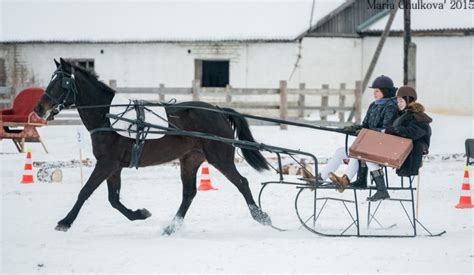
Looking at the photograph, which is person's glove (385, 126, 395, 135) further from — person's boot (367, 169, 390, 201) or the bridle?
the bridle

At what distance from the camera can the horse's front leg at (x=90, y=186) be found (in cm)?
962

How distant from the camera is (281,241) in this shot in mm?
9281

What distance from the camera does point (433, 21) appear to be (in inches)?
1286

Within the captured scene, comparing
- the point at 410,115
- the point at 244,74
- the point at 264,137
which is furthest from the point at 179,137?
the point at 244,74

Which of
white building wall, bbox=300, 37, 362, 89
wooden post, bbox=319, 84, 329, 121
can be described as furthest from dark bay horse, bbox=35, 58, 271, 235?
white building wall, bbox=300, 37, 362, 89

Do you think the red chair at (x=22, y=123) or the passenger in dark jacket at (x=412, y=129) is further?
the red chair at (x=22, y=123)

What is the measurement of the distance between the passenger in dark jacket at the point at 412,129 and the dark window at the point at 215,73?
23823 millimetres

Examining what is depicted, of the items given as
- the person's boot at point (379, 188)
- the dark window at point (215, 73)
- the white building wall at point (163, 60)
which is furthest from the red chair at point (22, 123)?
the dark window at point (215, 73)

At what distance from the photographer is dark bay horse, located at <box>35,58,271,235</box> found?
32.7 ft

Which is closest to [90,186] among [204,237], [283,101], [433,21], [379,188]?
[204,237]

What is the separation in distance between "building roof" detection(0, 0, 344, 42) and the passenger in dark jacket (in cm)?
2127

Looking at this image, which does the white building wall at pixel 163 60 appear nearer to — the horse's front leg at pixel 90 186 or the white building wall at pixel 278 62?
the white building wall at pixel 278 62

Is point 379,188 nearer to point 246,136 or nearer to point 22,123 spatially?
point 246,136

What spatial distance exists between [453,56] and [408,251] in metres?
24.2
